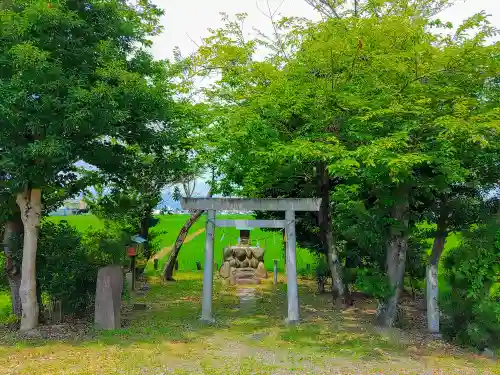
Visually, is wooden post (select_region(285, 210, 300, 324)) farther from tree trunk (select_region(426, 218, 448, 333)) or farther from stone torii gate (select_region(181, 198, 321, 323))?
tree trunk (select_region(426, 218, 448, 333))

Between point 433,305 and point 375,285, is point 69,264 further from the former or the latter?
point 433,305

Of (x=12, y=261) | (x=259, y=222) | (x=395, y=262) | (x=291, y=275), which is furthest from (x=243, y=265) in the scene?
(x=12, y=261)

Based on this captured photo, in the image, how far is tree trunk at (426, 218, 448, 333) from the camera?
33.0 feet

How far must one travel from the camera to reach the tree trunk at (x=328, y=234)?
12.8 m

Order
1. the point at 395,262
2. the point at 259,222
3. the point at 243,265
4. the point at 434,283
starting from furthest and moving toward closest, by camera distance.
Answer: the point at 243,265
the point at 259,222
the point at 395,262
the point at 434,283

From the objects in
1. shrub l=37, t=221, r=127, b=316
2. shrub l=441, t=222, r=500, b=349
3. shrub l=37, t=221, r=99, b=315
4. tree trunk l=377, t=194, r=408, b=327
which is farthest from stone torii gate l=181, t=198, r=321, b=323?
shrub l=441, t=222, r=500, b=349

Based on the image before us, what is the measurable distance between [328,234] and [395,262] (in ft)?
9.29

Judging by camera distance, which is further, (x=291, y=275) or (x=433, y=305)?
(x=291, y=275)

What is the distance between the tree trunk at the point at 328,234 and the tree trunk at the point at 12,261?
7.98 meters

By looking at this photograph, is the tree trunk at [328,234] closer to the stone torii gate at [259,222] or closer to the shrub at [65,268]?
the stone torii gate at [259,222]

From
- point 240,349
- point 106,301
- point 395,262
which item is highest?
point 395,262

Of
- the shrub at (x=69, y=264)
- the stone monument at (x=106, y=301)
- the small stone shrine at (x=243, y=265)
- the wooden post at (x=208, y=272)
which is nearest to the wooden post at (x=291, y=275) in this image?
the wooden post at (x=208, y=272)

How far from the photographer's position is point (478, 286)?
8453mm

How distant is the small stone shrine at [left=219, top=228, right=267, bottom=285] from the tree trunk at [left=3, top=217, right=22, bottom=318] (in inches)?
373
